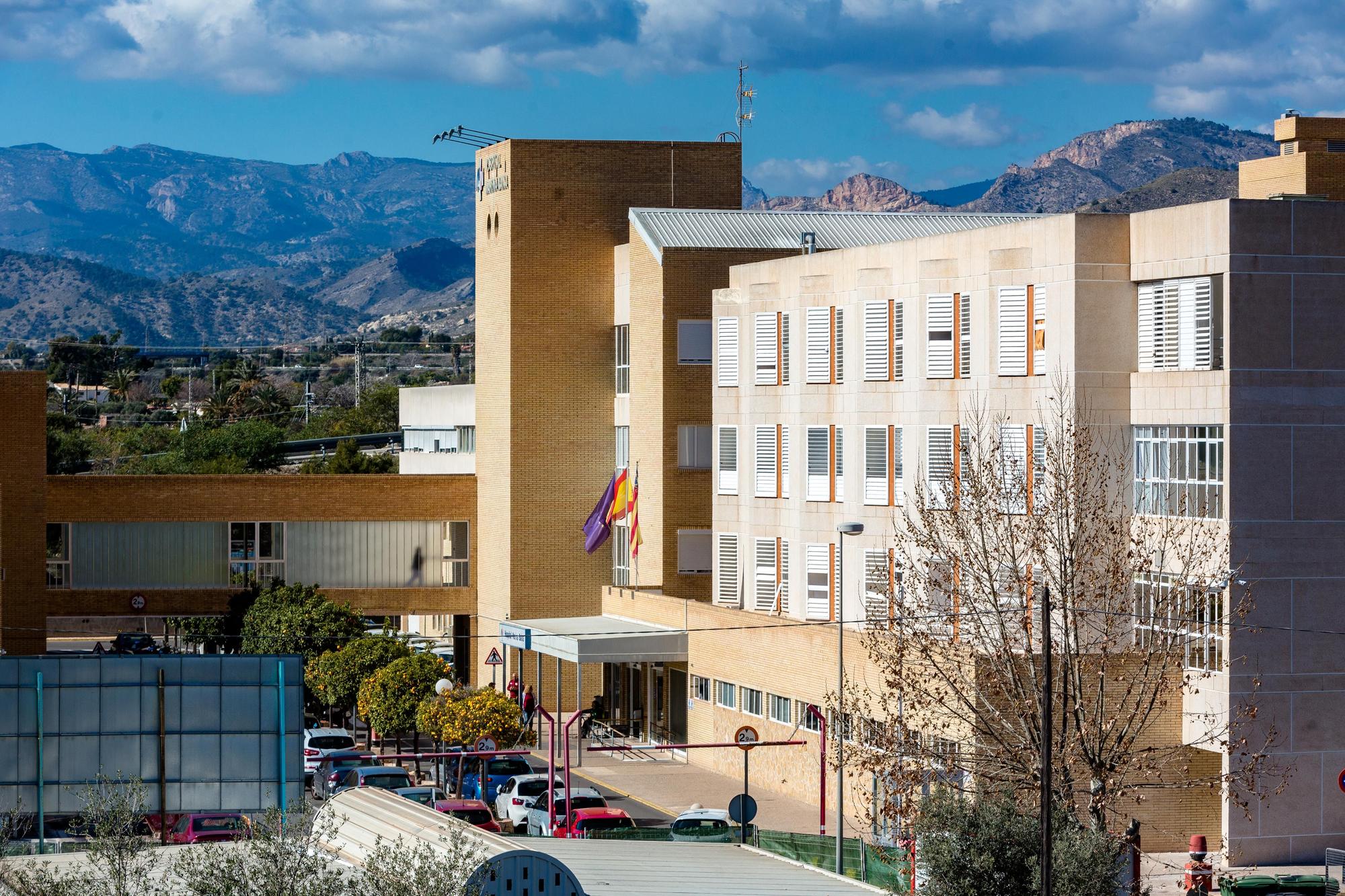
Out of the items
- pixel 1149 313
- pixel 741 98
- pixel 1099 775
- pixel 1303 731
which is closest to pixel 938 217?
pixel 741 98

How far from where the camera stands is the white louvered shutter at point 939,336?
4600 centimetres

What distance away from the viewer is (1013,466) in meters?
38.7

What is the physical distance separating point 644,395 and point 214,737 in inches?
966

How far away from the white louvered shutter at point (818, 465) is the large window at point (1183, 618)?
39.3 ft

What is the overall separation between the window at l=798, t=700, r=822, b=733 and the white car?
619 cm

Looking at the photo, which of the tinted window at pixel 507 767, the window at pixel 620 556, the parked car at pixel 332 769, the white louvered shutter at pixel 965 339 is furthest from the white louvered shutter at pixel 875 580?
the window at pixel 620 556

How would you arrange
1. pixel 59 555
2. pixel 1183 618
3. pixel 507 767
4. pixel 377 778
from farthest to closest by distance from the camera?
pixel 59 555 → pixel 507 767 → pixel 377 778 → pixel 1183 618

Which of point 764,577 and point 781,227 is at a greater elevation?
point 781,227

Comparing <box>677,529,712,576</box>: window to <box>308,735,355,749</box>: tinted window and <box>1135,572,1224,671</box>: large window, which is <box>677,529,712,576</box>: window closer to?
<box>308,735,355,749</box>: tinted window

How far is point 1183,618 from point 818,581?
17.7 m

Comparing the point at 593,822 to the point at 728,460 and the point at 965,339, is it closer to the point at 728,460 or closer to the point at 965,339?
the point at 965,339

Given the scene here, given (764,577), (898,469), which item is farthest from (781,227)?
(898,469)

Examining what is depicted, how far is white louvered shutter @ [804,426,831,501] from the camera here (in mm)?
51594

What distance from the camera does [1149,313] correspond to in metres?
41.0
